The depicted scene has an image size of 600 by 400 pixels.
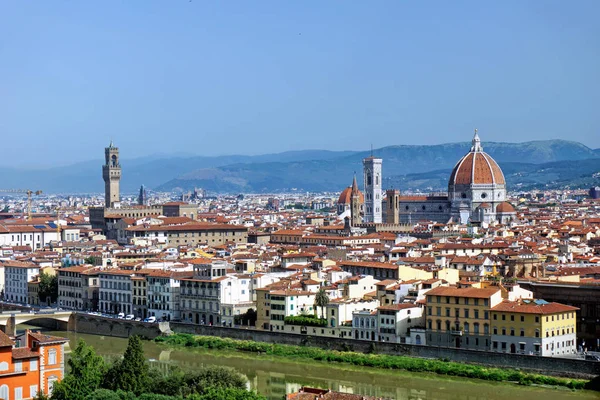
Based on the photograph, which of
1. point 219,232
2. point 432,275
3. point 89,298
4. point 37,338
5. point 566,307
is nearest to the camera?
point 37,338

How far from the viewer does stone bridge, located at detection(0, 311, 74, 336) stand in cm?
3916

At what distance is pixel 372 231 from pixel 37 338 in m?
52.8

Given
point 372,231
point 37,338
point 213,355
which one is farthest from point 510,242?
point 37,338

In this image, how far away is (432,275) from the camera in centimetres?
3947

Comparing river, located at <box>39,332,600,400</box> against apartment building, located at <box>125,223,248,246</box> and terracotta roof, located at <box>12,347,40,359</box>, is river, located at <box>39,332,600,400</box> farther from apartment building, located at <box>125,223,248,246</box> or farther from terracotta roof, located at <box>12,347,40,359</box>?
apartment building, located at <box>125,223,248,246</box>

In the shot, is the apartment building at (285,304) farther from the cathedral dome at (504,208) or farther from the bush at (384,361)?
the cathedral dome at (504,208)

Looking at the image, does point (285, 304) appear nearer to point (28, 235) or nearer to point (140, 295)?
point (140, 295)

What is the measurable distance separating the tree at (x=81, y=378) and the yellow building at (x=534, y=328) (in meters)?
10.9

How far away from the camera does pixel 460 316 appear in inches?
1287

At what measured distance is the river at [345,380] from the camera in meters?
28.8

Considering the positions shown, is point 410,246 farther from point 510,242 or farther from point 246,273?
point 246,273

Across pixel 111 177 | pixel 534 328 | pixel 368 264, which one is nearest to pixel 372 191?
pixel 111 177

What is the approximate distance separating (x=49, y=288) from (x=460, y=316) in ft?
71.1

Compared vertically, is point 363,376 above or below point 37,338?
below
